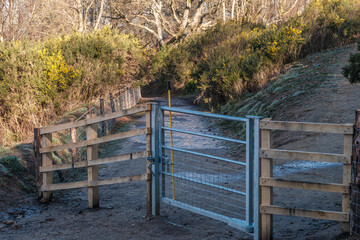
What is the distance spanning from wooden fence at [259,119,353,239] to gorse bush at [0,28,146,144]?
31.3 feet

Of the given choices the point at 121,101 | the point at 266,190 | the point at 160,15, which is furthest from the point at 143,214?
the point at 160,15

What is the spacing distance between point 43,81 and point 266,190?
13.7 metres

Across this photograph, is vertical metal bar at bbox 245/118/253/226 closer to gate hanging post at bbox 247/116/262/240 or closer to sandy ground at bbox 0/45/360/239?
gate hanging post at bbox 247/116/262/240

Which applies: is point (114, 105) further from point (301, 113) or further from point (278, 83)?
point (301, 113)

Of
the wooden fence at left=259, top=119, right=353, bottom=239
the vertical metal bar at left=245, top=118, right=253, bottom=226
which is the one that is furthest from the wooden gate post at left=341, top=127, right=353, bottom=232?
the vertical metal bar at left=245, top=118, right=253, bottom=226

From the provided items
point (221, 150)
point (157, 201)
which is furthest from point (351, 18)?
point (157, 201)

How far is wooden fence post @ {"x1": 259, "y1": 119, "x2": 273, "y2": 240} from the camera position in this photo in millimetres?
4930

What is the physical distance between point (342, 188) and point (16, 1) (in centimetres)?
3360

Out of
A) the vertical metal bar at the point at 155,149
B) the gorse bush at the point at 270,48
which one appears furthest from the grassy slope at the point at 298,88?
the vertical metal bar at the point at 155,149

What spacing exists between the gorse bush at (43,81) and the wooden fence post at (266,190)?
9521 mm

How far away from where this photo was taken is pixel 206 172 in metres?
9.75

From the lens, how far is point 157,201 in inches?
254

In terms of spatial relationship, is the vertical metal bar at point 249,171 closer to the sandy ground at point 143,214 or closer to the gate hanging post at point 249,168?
the gate hanging post at point 249,168

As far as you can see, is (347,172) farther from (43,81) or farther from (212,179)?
(43,81)
